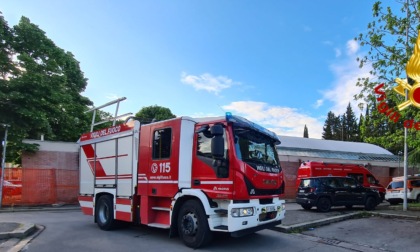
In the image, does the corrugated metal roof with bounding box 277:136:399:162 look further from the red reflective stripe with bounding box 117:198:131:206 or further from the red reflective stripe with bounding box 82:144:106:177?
the red reflective stripe with bounding box 117:198:131:206

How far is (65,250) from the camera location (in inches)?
305

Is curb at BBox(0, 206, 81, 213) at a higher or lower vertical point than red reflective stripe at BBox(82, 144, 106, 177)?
lower

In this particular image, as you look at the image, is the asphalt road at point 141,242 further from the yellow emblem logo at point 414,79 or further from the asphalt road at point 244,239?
the yellow emblem logo at point 414,79

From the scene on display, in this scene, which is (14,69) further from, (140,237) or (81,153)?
(140,237)

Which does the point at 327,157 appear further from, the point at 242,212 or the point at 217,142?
the point at 217,142

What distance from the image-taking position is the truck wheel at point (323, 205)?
16.6m

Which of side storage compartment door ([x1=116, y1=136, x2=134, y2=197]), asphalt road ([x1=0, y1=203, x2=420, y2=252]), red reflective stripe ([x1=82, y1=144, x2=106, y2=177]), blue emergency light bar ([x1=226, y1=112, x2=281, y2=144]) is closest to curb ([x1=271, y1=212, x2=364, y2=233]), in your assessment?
asphalt road ([x1=0, y1=203, x2=420, y2=252])

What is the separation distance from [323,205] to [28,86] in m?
16.2

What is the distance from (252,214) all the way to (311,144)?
30.3m

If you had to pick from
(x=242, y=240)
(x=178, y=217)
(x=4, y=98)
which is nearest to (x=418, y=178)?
(x=242, y=240)

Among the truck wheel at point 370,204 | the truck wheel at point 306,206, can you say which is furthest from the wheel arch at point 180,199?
the truck wheel at point 370,204

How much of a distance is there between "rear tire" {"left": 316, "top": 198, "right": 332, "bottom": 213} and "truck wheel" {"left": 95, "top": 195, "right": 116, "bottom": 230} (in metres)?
10.3

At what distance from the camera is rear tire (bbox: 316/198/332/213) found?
16641 mm

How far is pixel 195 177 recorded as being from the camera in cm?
814
